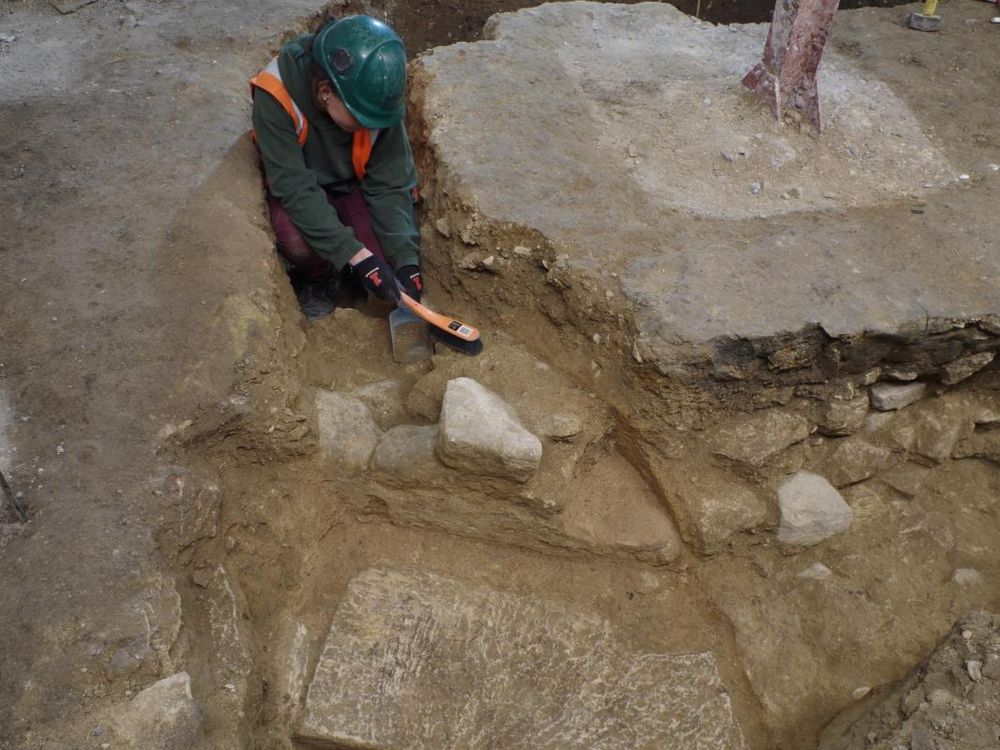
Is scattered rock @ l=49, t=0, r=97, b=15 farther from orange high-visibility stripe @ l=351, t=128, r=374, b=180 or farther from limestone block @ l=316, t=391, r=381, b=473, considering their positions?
limestone block @ l=316, t=391, r=381, b=473

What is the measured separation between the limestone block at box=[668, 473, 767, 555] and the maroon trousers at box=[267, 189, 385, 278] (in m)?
1.33

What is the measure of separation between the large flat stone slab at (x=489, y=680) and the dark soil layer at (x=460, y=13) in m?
3.43

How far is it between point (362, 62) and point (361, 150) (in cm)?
44

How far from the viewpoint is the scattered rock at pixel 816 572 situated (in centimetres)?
259

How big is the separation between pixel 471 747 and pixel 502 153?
6.28ft

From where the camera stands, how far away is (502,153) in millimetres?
2951

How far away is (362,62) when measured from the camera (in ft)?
7.86

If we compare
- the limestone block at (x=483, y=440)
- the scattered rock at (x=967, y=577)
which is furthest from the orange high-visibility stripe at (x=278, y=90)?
the scattered rock at (x=967, y=577)

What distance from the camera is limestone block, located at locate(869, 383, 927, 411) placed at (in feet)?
8.64

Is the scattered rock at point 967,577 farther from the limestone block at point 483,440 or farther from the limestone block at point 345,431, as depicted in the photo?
the limestone block at point 345,431

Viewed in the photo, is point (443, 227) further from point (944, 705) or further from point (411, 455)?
point (944, 705)

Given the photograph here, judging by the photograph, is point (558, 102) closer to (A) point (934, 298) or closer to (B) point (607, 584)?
(A) point (934, 298)

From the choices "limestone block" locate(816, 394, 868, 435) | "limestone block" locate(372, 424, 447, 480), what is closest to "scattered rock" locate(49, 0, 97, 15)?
"limestone block" locate(372, 424, 447, 480)

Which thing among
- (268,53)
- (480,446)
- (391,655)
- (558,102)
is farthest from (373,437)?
(268,53)
